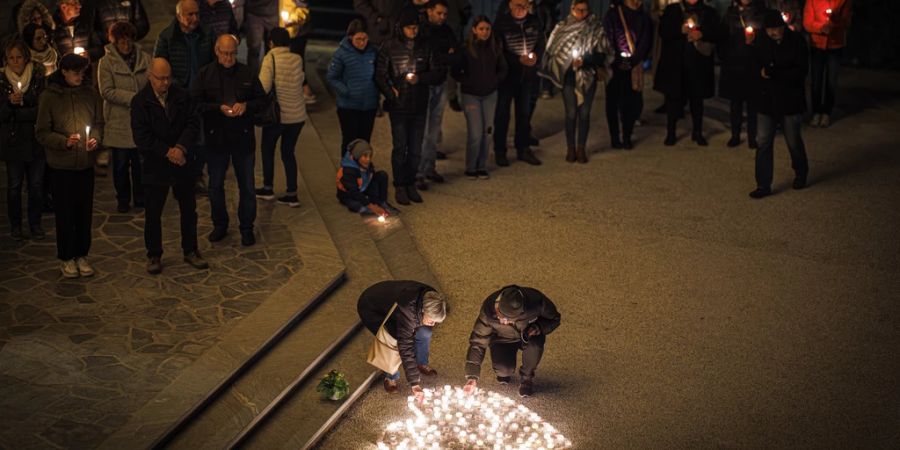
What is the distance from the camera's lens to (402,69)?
44.9 ft

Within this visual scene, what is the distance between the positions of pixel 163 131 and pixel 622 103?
23.9ft

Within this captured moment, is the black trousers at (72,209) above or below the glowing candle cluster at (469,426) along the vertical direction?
above

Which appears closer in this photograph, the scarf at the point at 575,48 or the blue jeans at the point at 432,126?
the blue jeans at the point at 432,126

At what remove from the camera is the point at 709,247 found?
13.1 metres

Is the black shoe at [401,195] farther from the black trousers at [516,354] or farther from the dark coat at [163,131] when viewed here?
the black trousers at [516,354]

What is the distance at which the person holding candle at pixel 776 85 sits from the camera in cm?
1416

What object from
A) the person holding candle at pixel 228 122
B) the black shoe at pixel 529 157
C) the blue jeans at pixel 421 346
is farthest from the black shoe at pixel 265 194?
the blue jeans at pixel 421 346

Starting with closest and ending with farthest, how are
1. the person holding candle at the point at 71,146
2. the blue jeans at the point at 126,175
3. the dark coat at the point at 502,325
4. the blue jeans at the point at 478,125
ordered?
the dark coat at the point at 502,325
the person holding candle at the point at 71,146
the blue jeans at the point at 126,175
the blue jeans at the point at 478,125

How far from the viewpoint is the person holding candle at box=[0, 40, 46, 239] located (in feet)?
38.0

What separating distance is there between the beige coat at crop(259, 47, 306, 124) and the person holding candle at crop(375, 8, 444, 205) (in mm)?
916

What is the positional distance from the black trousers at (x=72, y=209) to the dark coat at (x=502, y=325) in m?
3.81

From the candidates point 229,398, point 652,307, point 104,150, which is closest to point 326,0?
point 104,150

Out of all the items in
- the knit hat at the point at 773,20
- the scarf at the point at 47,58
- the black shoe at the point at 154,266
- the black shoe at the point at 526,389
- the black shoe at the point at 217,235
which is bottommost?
the black shoe at the point at 526,389

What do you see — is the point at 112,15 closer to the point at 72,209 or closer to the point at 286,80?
the point at 286,80
